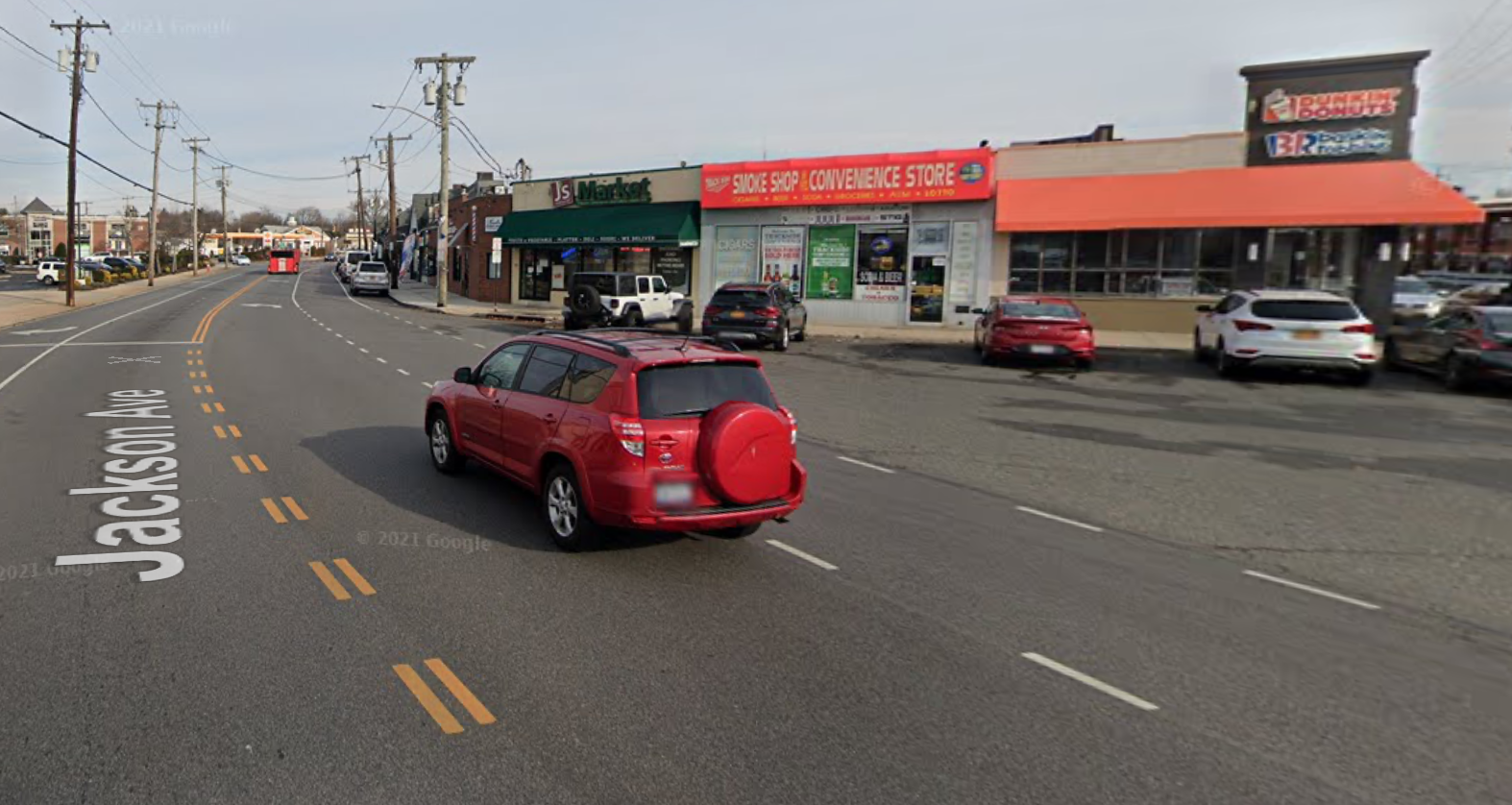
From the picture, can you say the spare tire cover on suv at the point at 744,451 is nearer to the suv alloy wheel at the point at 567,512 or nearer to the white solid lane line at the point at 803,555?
the white solid lane line at the point at 803,555

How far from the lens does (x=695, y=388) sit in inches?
268

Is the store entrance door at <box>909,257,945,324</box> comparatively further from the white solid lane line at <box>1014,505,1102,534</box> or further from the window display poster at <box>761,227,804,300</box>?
the white solid lane line at <box>1014,505,1102,534</box>

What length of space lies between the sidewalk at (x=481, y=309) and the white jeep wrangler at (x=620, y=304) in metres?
3.79

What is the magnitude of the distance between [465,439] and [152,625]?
3.60 meters

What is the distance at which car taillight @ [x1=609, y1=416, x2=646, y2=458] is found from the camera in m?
6.44

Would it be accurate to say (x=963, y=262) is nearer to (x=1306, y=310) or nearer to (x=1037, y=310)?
(x=1037, y=310)

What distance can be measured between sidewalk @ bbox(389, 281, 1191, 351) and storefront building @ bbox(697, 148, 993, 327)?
1085mm

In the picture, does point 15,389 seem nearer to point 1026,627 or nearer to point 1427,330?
point 1026,627

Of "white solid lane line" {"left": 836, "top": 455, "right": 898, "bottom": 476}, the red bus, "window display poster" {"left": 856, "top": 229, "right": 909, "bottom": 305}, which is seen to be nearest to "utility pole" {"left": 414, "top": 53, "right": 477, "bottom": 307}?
"window display poster" {"left": 856, "top": 229, "right": 909, "bottom": 305}

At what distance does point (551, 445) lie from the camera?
7156mm

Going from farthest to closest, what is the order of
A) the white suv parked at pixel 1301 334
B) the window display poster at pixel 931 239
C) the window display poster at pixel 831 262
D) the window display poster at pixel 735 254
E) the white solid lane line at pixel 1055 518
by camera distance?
the window display poster at pixel 735 254
the window display poster at pixel 831 262
the window display poster at pixel 931 239
the white suv parked at pixel 1301 334
the white solid lane line at pixel 1055 518

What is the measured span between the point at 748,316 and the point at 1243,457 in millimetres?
14326

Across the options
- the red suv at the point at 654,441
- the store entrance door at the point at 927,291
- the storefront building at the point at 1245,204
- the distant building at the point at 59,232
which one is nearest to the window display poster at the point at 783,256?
the store entrance door at the point at 927,291

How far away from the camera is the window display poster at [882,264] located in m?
31.5
